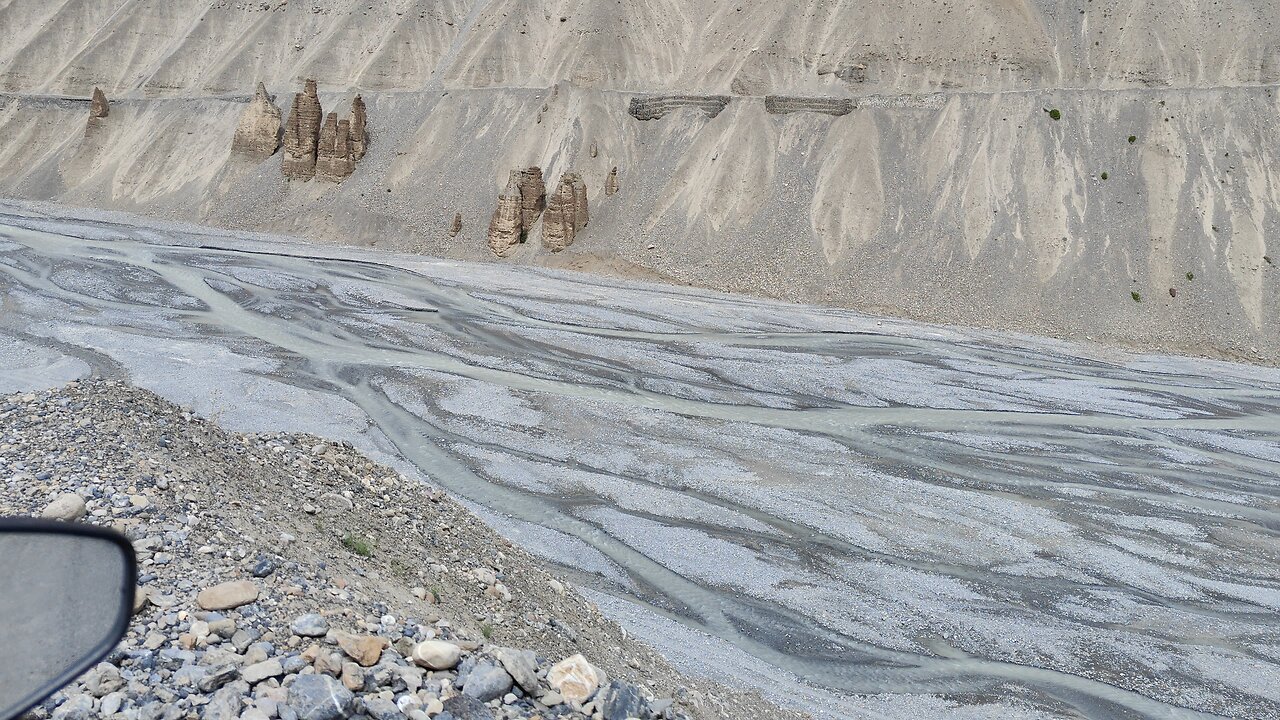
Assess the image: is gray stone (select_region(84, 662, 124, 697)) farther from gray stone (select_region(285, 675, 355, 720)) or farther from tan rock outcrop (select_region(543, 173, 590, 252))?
tan rock outcrop (select_region(543, 173, 590, 252))

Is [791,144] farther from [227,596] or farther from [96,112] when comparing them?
[96,112]

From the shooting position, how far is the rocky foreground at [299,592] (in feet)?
15.2

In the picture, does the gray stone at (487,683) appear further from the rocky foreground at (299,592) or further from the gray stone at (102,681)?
the gray stone at (102,681)

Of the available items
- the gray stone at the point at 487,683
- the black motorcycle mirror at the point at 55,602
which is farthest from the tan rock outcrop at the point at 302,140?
the black motorcycle mirror at the point at 55,602

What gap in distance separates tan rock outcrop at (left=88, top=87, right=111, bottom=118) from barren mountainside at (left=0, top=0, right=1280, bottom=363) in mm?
889

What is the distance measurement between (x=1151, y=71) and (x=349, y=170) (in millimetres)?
45004

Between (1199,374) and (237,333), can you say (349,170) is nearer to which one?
(237,333)

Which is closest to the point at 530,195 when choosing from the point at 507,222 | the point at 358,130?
the point at 507,222

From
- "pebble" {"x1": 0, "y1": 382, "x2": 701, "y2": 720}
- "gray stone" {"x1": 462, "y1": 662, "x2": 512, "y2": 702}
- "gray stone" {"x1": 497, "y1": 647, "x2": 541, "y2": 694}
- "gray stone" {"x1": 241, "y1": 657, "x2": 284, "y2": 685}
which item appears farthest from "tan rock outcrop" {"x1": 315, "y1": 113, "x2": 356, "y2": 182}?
"gray stone" {"x1": 241, "y1": 657, "x2": 284, "y2": 685}

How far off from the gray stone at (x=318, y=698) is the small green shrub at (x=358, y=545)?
11.8 ft

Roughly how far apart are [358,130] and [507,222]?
15091mm

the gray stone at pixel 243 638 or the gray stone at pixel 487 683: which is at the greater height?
the gray stone at pixel 243 638

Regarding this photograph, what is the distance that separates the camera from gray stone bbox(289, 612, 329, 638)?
5270 millimetres

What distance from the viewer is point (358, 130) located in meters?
55.2
